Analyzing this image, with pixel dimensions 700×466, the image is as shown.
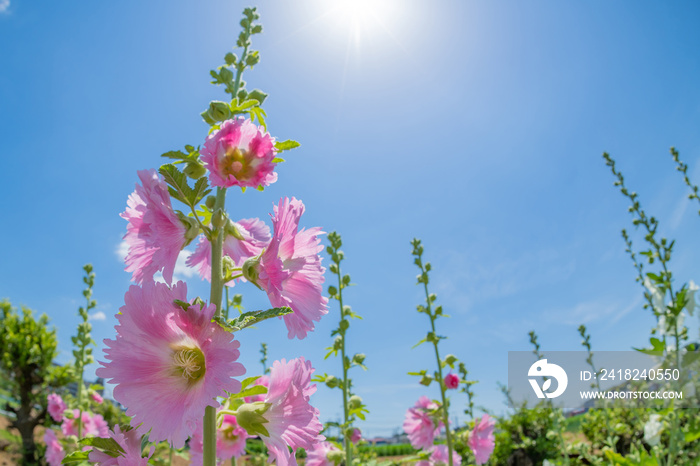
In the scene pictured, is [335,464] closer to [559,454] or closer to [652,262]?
[652,262]

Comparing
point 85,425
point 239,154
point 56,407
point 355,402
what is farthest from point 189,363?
point 56,407

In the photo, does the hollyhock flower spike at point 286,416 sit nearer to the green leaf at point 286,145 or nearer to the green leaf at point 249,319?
the green leaf at point 249,319

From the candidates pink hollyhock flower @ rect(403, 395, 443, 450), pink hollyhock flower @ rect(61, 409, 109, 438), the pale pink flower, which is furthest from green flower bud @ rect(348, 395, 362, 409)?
pink hollyhock flower @ rect(61, 409, 109, 438)

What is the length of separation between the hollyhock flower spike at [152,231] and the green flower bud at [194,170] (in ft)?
0.30

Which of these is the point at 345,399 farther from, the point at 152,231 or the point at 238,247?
the point at 152,231

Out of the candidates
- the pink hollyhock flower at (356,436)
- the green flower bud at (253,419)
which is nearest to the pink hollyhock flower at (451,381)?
the pink hollyhock flower at (356,436)

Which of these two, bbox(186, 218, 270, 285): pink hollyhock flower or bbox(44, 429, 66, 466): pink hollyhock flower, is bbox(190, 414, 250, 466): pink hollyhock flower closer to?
bbox(186, 218, 270, 285): pink hollyhock flower

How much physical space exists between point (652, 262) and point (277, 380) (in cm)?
414

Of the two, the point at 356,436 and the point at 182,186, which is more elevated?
the point at 182,186

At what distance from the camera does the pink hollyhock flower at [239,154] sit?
1276 mm

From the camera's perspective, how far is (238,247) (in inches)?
57.1

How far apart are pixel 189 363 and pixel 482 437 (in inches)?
146

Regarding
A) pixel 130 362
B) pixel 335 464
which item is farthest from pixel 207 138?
pixel 335 464

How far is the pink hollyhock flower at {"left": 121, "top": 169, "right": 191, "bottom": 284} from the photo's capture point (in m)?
1.20
